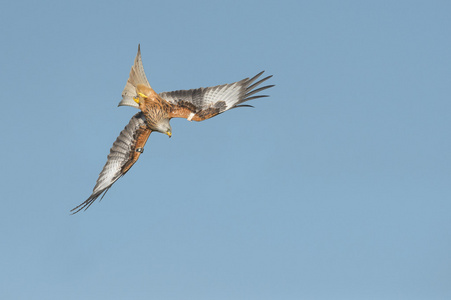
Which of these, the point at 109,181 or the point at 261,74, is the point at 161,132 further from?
the point at 261,74

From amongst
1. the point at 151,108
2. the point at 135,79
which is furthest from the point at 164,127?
the point at 135,79

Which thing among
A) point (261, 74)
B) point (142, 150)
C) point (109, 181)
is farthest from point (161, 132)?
point (261, 74)

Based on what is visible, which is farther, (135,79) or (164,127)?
(135,79)

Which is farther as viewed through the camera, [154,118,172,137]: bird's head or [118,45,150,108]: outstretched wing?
[118,45,150,108]: outstretched wing

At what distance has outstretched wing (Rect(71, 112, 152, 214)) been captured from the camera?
19.3 meters

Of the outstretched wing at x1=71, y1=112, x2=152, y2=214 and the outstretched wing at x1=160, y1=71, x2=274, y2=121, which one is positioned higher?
the outstretched wing at x1=160, y1=71, x2=274, y2=121

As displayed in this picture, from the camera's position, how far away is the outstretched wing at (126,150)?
63.5ft

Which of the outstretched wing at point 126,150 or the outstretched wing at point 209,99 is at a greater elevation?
the outstretched wing at point 209,99

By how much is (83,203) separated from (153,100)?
381 cm

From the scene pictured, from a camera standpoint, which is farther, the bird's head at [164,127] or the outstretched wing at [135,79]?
the outstretched wing at [135,79]

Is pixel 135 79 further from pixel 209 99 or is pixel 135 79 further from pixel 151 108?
pixel 209 99

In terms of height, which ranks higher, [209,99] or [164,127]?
[209,99]

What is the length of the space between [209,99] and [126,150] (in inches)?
125

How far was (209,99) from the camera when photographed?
64.1ft
